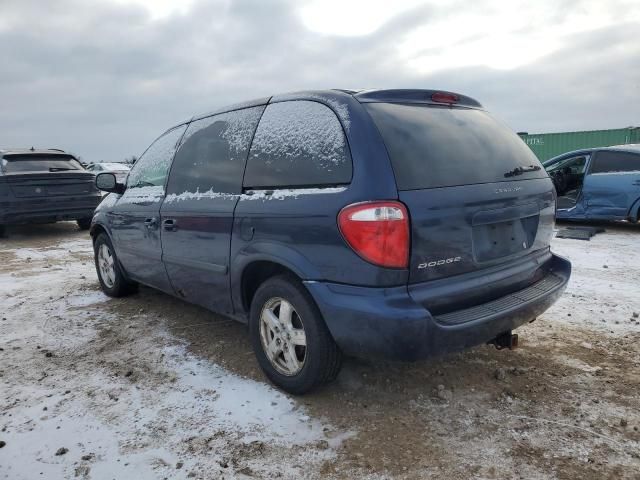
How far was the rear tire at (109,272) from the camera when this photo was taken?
4.85 metres

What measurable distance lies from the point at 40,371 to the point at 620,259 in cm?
635

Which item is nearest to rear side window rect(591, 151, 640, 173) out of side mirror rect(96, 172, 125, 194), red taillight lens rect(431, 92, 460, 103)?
red taillight lens rect(431, 92, 460, 103)

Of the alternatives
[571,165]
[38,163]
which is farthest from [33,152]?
[571,165]

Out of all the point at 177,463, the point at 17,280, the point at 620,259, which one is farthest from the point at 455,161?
the point at 17,280

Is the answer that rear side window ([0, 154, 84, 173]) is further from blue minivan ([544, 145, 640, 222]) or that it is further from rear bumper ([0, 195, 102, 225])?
blue minivan ([544, 145, 640, 222])

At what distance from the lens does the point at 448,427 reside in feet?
8.29

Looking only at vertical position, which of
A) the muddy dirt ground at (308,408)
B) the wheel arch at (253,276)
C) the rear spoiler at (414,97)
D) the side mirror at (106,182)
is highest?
the rear spoiler at (414,97)

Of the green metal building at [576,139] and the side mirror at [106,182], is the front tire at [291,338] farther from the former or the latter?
the green metal building at [576,139]

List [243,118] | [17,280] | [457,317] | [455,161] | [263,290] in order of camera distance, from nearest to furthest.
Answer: [457,317]
[455,161]
[263,290]
[243,118]
[17,280]

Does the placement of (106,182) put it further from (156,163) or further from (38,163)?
(38,163)

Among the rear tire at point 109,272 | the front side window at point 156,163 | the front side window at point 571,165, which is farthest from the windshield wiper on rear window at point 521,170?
the front side window at point 571,165

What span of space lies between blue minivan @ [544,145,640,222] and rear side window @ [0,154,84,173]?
944 cm

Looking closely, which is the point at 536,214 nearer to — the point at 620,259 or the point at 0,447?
the point at 0,447

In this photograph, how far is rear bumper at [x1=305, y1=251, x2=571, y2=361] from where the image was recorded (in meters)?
2.26
